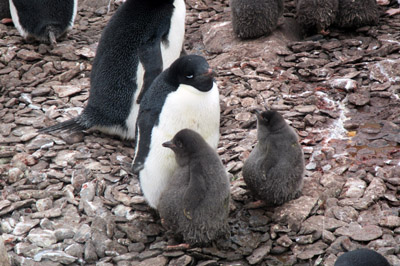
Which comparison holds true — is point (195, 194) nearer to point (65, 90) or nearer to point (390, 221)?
point (390, 221)

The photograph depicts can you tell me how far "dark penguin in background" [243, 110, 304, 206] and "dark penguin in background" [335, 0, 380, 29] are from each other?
259cm

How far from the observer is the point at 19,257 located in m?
3.49

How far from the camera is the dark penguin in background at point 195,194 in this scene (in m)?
3.37

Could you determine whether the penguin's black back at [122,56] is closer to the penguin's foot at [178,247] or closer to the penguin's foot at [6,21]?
the penguin's foot at [178,247]

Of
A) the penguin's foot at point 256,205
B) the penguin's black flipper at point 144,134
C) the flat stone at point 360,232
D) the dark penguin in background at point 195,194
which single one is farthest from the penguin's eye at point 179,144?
the flat stone at point 360,232

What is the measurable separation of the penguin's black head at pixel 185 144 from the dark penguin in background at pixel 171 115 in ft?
0.89

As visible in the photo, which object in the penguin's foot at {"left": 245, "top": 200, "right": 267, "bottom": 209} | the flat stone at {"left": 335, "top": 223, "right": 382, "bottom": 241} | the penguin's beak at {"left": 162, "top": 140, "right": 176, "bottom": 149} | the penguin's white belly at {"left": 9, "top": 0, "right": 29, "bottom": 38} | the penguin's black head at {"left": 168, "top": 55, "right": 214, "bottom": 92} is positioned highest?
the penguin's black head at {"left": 168, "top": 55, "right": 214, "bottom": 92}

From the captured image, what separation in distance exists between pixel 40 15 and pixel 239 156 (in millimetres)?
3301

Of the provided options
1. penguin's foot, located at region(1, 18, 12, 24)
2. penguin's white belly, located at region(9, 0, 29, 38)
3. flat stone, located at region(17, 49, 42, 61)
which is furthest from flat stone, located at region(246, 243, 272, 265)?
penguin's foot, located at region(1, 18, 12, 24)

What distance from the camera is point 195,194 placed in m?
3.36

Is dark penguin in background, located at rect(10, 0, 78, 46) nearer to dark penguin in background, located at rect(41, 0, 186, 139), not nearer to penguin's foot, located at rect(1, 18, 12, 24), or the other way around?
penguin's foot, located at rect(1, 18, 12, 24)

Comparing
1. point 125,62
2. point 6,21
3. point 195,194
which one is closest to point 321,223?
point 195,194

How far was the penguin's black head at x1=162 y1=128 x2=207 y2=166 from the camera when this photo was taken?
3.44 m

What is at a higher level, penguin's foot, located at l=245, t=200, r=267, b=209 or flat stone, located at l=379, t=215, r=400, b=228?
flat stone, located at l=379, t=215, r=400, b=228
